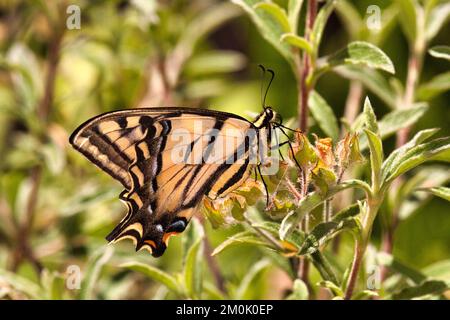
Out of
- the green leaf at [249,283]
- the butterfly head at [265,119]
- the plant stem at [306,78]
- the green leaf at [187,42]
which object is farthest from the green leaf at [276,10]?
the green leaf at [187,42]

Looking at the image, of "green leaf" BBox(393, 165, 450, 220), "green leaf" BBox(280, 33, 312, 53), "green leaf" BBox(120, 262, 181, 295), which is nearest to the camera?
"green leaf" BBox(280, 33, 312, 53)

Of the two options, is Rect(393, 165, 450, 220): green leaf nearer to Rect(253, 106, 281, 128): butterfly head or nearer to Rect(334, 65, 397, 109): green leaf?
Rect(334, 65, 397, 109): green leaf

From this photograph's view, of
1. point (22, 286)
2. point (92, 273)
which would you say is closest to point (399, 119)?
point (92, 273)

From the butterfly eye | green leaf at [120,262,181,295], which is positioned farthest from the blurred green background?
the butterfly eye

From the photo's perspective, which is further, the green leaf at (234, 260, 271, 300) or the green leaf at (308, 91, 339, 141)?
the green leaf at (234, 260, 271, 300)

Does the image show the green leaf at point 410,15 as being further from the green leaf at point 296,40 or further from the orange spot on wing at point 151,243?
the orange spot on wing at point 151,243

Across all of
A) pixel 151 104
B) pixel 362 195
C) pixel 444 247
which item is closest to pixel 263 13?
pixel 362 195

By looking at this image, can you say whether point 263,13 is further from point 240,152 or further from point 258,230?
point 258,230
